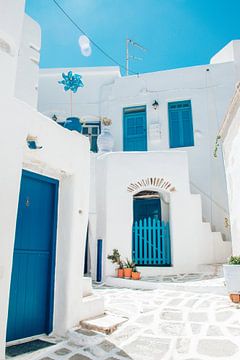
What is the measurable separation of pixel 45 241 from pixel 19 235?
22.8 inches

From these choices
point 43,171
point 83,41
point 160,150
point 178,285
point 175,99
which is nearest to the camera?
point 43,171

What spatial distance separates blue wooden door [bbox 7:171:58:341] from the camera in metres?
4.31

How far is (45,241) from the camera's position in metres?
4.93

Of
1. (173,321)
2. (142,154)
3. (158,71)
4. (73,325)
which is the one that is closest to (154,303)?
(173,321)

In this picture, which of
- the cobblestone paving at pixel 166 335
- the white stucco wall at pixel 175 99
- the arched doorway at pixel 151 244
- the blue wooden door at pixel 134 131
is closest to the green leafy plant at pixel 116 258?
the arched doorway at pixel 151 244

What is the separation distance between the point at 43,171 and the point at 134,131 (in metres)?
9.50

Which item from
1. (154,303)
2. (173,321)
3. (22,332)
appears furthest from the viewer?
(154,303)

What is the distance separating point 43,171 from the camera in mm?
4914

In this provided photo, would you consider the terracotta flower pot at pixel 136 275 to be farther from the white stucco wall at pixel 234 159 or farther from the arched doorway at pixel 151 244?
the white stucco wall at pixel 234 159

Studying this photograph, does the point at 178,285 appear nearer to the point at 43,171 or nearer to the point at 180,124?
the point at 43,171

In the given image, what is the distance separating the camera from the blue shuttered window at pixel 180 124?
43.1 feet

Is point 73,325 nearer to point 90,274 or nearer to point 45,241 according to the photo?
point 45,241

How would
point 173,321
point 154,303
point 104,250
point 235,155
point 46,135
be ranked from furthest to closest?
point 104,250 → point 235,155 → point 154,303 → point 173,321 → point 46,135

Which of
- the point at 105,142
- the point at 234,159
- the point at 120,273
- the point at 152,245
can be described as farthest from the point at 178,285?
the point at 105,142
